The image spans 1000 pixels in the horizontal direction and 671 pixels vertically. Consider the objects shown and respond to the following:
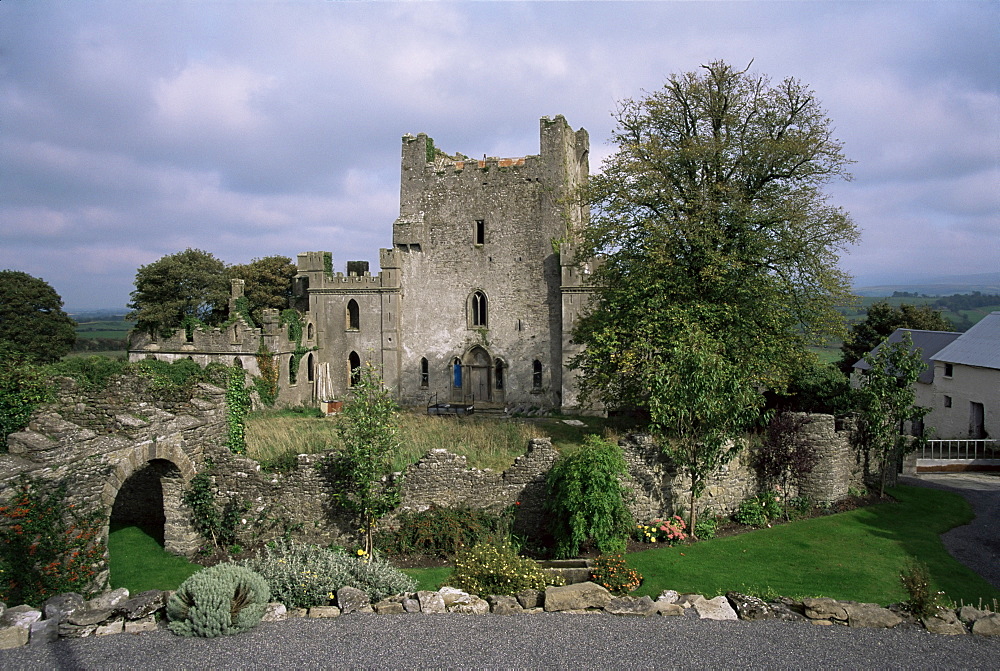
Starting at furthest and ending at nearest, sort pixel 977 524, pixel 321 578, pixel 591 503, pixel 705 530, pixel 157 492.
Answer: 1. pixel 157 492
2. pixel 977 524
3. pixel 705 530
4. pixel 591 503
5. pixel 321 578

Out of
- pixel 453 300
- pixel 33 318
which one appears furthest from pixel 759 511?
pixel 33 318

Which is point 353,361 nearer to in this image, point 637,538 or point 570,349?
point 570,349

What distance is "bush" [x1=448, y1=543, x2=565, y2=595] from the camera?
1061cm

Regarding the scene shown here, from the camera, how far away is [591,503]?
13492mm

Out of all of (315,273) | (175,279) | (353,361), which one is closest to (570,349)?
(353,361)

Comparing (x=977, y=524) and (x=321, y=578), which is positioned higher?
(x=321, y=578)

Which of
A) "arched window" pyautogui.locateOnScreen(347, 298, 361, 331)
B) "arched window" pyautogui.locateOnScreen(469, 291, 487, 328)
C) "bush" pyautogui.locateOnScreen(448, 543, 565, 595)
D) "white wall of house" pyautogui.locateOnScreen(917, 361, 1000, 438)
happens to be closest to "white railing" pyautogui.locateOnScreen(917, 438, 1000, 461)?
"white wall of house" pyautogui.locateOnScreen(917, 361, 1000, 438)

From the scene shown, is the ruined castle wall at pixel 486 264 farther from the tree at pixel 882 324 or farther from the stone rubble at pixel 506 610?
the tree at pixel 882 324

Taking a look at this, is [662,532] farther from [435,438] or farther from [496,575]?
[435,438]

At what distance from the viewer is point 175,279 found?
126 ft

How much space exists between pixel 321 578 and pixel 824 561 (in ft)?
34.3

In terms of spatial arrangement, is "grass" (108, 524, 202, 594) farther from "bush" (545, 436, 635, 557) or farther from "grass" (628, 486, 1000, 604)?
"grass" (628, 486, 1000, 604)

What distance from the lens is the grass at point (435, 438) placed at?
1606cm

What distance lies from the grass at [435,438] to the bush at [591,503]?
2.31 m
